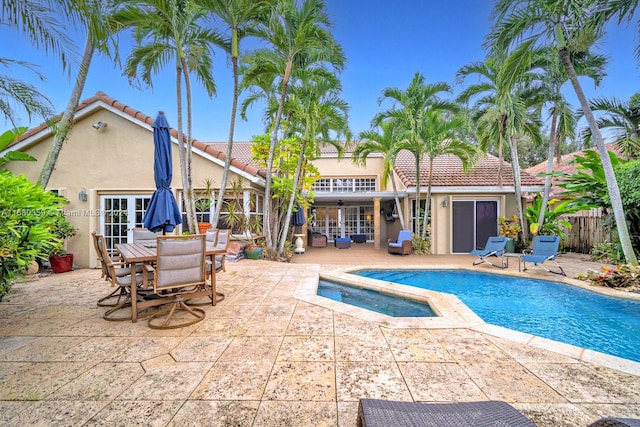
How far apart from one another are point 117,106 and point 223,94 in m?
3.62

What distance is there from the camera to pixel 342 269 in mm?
8750

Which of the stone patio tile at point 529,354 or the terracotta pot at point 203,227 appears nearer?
the stone patio tile at point 529,354

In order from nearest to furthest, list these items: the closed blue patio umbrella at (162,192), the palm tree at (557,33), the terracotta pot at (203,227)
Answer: the closed blue patio umbrella at (162,192), the palm tree at (557,33), the terracotta pot at (203,227)

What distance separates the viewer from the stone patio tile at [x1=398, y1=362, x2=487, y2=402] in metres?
2.52

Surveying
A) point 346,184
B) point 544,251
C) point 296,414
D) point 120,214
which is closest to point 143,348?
point 296,414

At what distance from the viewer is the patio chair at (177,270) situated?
4.14 meters

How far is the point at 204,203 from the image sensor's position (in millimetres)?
10250

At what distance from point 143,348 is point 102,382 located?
0.72 meters

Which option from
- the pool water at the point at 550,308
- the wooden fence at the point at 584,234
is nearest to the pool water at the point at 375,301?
the pool water at the point at 550,308

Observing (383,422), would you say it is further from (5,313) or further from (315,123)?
(315,123)

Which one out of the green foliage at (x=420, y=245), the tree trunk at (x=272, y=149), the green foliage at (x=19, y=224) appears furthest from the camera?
the green foliage at (x=420, y=245)

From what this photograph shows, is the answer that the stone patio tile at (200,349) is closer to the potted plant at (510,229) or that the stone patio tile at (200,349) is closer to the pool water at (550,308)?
the pool water at (550,308)

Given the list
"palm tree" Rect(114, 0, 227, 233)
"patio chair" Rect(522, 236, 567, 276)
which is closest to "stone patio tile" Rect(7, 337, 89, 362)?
"palm tree" Rect(114, 0, 227, 233)

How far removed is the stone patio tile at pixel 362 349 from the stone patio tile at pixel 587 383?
5.03 feet
